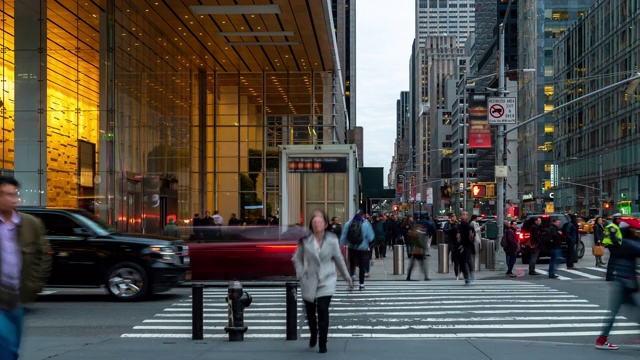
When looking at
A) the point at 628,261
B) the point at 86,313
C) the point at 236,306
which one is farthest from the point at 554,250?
the point at 236,306

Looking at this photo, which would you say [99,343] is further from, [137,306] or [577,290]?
[577,290]

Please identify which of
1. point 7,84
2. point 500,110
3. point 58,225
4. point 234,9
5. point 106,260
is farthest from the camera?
point 234,9

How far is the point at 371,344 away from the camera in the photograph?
1033cm

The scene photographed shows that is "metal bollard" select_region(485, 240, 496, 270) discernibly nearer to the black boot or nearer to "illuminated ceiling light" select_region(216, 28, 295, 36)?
the black boot

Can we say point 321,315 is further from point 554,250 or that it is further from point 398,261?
point 398,261

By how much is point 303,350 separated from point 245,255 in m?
9.07

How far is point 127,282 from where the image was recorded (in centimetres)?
1565

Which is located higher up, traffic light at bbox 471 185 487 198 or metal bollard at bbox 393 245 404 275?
traffic light at bbox 471 185 487 198

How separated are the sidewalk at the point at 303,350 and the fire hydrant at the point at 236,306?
0.21 m

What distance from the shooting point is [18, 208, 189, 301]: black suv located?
50.9 feet

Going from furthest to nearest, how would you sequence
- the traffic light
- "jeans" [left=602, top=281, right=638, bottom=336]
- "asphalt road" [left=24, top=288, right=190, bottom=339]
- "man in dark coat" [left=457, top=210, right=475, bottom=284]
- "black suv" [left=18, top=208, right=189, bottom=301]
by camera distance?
the traffic light, "man in dark coat" [left=457, top=210, right=475, bottom=284], "black suv" [left=18, top=208, right=189, bottom=301], "asphalt road" [left=24, top=288, right=190, bottom=339], "jeans" [left=602, top=281, right=638, bottom=336]

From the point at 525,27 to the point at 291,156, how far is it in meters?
97.8

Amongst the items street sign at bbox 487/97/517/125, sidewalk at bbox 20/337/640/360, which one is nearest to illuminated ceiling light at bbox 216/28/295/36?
street sign at bbox 487/97/517/125

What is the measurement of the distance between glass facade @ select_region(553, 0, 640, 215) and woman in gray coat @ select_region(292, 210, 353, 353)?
65163 millimetres
